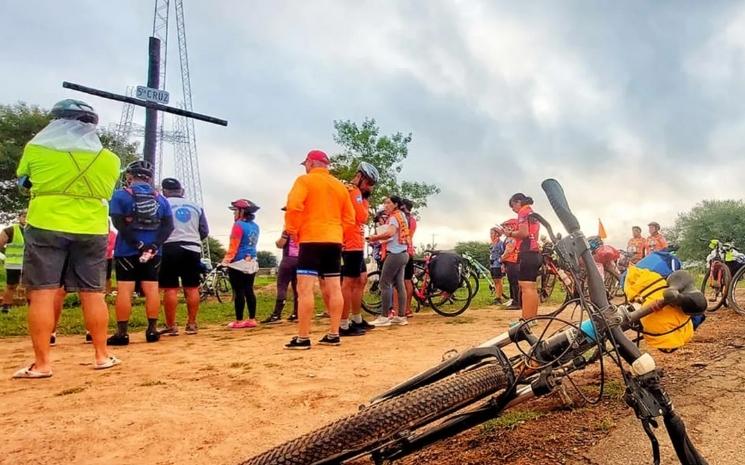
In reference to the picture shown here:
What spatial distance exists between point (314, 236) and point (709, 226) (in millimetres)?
57738

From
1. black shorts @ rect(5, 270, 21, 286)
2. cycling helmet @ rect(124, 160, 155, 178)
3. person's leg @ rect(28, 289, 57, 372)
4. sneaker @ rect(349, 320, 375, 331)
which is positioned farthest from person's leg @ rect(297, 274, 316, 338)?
black shorts @ rect(5, 270, 21, 286)

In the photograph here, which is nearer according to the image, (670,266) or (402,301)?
(670,266)

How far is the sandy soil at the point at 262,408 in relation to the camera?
2.29 metres

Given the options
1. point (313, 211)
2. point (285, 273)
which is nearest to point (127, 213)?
point (313, 211)

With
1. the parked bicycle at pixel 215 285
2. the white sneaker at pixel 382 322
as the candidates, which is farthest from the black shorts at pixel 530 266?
the parked bicycle at pixel 215 285

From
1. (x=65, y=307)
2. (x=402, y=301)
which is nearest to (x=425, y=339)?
(x=402, y=301)

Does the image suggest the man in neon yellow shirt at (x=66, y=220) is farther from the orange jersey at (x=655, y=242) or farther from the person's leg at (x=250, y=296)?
the orange jersey at (x=655, y=242)

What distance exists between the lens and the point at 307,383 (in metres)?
3.41

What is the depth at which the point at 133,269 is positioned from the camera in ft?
17.0

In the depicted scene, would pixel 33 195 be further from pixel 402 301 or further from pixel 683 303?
pixel 402 301

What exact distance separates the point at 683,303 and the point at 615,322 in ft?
0.93

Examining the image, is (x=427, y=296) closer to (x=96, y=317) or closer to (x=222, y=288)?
(x=96, y=317)

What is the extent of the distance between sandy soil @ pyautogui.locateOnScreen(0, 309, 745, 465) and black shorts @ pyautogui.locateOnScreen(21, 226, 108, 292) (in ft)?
2.28

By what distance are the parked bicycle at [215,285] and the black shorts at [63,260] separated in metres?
8.42
